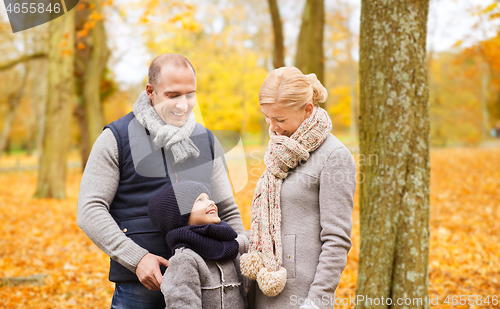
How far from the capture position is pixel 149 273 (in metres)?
1.91

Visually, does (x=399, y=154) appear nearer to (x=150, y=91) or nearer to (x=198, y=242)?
(x=198, y=242)

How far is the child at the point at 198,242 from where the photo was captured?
1.86 m

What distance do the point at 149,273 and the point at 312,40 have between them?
21.1ft

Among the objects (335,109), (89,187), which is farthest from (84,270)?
(335,109)

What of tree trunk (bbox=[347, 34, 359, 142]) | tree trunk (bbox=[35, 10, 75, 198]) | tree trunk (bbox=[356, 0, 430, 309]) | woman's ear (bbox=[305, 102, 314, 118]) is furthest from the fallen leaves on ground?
tree trunk (bbox=[347, 34, 359, 142])

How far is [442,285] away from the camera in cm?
470

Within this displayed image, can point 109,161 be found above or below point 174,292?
above

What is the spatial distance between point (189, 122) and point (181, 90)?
19 centimetres

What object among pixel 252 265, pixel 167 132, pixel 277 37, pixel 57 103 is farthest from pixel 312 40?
pixel 57 103

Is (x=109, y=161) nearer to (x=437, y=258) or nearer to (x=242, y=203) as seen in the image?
(x=437, y=258)

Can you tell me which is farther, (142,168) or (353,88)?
(353,88)

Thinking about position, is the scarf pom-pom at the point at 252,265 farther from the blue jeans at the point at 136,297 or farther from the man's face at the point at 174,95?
the man's face at the point at 174,95

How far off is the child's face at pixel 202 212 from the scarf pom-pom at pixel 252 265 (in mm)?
256

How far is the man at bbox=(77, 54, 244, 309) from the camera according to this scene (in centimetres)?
200
